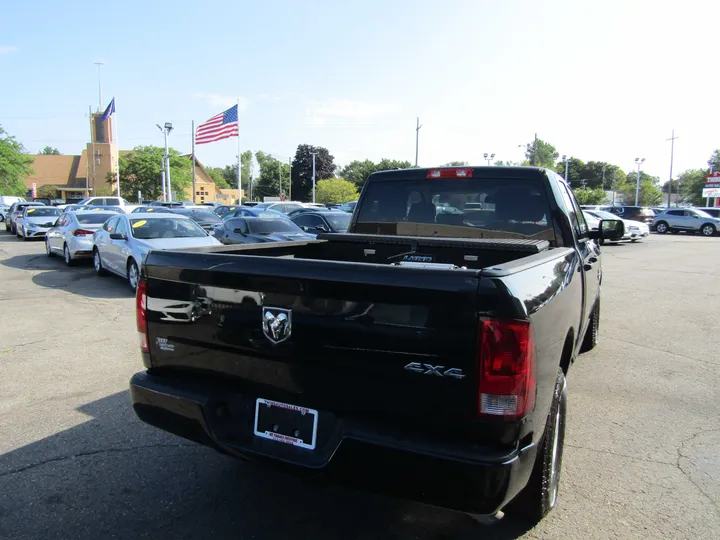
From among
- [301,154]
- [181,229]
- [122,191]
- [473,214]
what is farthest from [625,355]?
[301,154]

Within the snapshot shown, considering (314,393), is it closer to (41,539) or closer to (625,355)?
(41,539)

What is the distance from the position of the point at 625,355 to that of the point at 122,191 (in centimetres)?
6786

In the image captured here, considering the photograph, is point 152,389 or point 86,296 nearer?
point 152,389

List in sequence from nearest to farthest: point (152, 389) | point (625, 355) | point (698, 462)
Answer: point (152, 389) < point (698, 462) < point (625, 355)

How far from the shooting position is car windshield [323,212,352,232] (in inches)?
622

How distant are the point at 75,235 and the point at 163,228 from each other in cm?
407

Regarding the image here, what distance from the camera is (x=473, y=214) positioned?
445 cm

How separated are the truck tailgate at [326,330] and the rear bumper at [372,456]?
10cm

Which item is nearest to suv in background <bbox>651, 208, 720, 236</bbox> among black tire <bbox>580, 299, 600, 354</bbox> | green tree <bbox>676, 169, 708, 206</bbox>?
black tire <bbox>580, 299, 600, 354</bbox>

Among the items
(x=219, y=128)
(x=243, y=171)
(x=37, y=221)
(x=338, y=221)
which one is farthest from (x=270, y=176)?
(x=338, y=221)

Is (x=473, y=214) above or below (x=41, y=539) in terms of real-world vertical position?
above

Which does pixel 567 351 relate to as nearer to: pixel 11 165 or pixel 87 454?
pixel 87 454

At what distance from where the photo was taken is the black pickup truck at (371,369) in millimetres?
2025

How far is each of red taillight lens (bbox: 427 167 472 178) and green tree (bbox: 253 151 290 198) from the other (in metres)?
107
